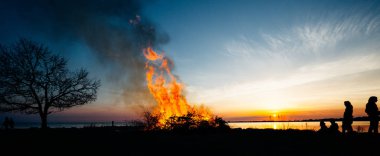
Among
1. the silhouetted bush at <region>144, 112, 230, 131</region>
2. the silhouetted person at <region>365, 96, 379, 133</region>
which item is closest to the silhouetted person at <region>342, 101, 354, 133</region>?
the silhouetted person at <region>365, 96, 379, 133</region>

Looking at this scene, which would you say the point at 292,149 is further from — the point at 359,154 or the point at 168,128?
the point at 168,128

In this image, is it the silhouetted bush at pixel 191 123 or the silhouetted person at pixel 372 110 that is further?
the silhouetted bush at pixel 191 123

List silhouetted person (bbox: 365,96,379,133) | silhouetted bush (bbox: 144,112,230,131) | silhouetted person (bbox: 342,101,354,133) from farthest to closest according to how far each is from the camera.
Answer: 1. silhouetted bush (bbox: 144,112,230,131)
2. silhouetted person (bbox: 342,101,354,133)
3. silhouetted person (bbox: 365,96,379,133)

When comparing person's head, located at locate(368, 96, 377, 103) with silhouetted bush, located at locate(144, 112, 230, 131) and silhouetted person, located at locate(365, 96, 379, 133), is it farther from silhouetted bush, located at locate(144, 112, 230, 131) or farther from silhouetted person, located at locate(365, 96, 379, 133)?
silhouetted bush, located at locate(144, 112, 230, 131)

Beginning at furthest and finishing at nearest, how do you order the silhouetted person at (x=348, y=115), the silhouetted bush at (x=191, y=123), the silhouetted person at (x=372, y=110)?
the silhouetted bush at (x=191, y=123)
the silhouetted person at (x=348, y=115)
the silhouetted person at (x=372, y=110)

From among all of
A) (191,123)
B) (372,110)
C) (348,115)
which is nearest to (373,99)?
(372,110)

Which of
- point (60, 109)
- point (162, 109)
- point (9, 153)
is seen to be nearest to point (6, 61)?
point (60, 109)

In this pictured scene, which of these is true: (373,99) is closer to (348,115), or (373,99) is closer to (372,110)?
(372,110)

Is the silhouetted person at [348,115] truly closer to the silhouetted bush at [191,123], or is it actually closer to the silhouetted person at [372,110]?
the silhouetted person at [372,110]

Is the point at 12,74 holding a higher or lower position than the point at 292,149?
higher

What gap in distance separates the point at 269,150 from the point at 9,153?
1119 centimetres

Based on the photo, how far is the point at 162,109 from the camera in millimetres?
26219

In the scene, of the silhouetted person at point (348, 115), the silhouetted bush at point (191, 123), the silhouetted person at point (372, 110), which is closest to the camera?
the silhouetted person at point (372, 110)

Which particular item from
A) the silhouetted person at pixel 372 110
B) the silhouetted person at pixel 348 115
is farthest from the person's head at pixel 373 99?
the silhouetted person at pixel 348 115
